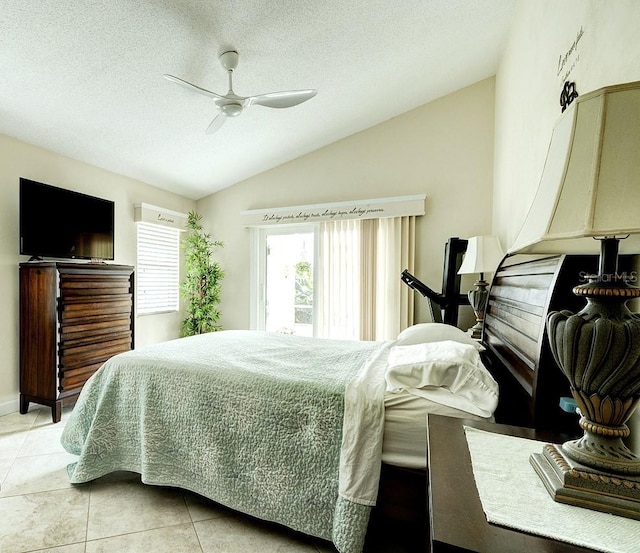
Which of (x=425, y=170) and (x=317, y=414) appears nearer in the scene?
(x=317, y=414)

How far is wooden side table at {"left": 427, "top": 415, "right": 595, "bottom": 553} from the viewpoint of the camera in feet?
1.90

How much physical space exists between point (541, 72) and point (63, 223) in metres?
3.98

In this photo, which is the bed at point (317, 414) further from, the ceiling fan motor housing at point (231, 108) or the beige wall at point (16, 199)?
the ceiling fan motor housing at point (231, 108)

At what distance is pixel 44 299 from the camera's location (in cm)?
277

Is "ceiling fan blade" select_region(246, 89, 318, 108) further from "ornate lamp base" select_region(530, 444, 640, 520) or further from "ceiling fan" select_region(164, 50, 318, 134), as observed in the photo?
"ornate lamp base" select_region(530, 444, 640, 520)

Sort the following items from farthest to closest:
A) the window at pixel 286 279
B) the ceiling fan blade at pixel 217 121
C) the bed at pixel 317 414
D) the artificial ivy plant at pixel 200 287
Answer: the artificial ivy plant at pixel 200 287, the window at pixel 286 279, the ceiling fan blade at pixel 217 121, the bed at pixel 317 414

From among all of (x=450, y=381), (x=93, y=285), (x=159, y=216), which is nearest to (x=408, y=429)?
(x=450, y=381)

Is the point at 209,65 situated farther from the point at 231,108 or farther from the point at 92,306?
the point at 92,306

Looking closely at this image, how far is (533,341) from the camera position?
1.20m

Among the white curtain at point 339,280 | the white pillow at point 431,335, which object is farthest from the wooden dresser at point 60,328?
the white pillow at point 431,335

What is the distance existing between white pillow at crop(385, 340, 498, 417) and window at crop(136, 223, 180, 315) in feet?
12.2

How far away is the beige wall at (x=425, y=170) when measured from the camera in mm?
3504

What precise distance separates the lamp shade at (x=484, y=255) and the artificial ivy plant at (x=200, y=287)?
10.6ft

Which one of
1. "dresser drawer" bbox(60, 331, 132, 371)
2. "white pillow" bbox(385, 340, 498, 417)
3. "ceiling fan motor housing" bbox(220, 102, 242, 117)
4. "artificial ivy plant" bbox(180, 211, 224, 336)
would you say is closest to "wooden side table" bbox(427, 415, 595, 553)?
"white pillow" bbox(385, 340, 498, 417)
